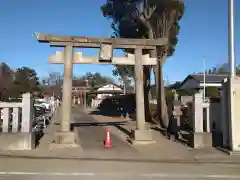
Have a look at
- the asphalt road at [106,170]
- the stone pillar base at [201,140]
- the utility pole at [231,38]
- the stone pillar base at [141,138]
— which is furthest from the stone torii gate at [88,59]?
the asphalt road at [106,170]

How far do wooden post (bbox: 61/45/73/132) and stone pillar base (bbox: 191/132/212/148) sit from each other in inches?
213

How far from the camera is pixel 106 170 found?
10.8m

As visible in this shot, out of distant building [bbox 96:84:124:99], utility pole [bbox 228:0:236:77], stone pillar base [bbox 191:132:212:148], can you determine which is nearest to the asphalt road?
stone pillar base [bbox 191:132:212:148]

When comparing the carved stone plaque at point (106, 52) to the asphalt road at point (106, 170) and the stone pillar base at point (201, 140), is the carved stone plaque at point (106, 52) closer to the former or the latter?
the stone pillar base at point (201, 140)

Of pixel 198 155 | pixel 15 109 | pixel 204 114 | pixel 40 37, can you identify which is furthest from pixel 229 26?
pixel 15 109

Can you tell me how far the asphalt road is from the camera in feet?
31.9

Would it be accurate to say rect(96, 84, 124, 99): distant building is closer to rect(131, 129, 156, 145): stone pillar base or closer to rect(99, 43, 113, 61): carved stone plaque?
rect(131, 129, 156, 145): stone pillar base

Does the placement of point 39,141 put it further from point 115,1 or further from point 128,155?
point 115,1

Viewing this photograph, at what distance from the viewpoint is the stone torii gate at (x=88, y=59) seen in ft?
52.6

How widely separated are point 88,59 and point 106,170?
23.5 feet

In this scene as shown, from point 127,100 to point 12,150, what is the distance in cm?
3564

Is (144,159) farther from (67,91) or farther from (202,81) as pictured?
(202,81)

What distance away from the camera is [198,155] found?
13.8 metres

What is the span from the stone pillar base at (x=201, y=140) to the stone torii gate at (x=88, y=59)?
7.05 feet
